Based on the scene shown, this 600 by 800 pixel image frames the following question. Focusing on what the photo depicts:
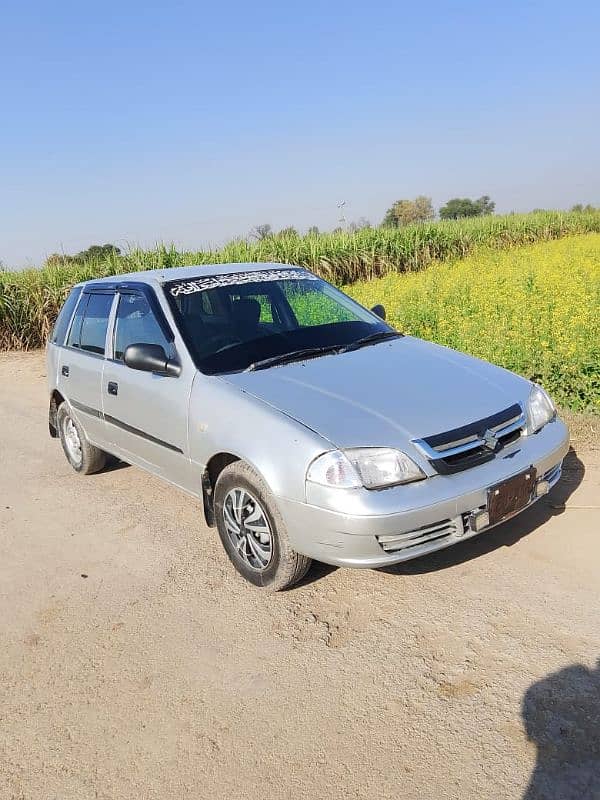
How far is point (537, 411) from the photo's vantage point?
3678 mm

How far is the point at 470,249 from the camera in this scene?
2308 cm

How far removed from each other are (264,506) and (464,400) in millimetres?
1158

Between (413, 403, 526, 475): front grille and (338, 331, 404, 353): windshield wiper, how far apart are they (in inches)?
45.2

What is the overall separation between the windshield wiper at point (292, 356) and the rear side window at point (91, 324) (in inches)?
62.5

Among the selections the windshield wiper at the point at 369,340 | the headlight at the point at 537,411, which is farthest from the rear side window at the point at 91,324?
the headlight at the point at 537,411

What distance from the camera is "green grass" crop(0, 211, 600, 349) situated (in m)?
14.4

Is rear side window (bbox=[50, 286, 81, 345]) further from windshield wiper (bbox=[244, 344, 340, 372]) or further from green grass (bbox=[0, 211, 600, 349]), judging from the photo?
green grass (bbox=[0, 211, 600, 349])

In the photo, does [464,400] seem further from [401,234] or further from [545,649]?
[401,234]

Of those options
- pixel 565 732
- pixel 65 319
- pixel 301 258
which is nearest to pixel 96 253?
pixel 301 258

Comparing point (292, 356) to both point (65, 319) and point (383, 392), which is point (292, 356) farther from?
point (65, 319)

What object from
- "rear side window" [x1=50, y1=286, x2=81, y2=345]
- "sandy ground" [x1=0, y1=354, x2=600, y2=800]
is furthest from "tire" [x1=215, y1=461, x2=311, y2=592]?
"rear side window" [x1=50, y1=286, x2=81, y2=345]

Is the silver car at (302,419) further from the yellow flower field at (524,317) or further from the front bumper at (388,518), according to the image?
the yellow flower field at (524,317)

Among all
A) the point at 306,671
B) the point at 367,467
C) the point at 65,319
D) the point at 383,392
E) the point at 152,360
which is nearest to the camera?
the point at 306,671

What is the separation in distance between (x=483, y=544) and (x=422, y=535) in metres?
0.87
